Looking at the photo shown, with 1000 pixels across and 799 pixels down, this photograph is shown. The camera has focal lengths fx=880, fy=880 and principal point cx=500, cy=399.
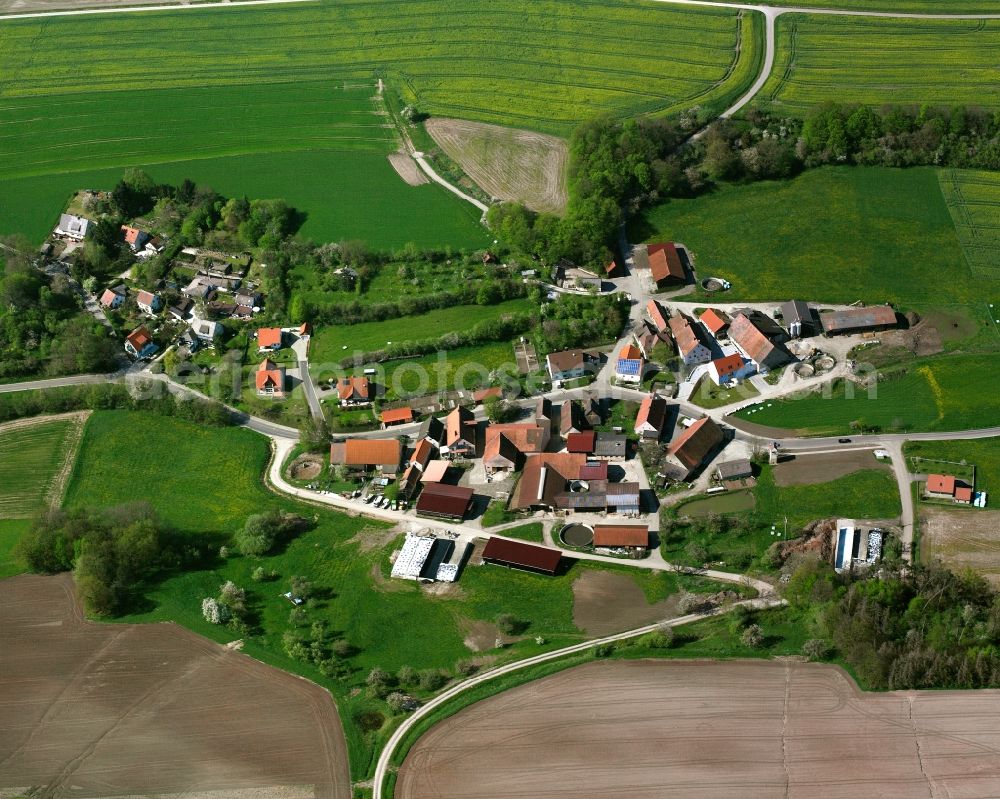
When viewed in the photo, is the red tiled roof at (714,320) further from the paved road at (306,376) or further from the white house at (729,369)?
the paved road at (306,376)

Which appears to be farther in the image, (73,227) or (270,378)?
(73,227)

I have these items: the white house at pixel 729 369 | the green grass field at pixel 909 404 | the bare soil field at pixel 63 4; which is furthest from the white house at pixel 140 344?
the bare soil field at pixel 63 4

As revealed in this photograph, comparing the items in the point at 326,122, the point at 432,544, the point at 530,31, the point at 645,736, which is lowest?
the point at 645,736

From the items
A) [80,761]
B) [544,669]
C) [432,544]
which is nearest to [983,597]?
[544,669]

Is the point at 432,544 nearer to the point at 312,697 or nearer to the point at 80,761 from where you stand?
the point at 312,697

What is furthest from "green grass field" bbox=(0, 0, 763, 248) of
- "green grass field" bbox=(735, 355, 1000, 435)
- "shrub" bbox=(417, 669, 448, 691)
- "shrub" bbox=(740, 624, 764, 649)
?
"shrub" bbox=(740, 624, 764, 649)

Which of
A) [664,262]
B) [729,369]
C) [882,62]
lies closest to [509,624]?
[729,369]

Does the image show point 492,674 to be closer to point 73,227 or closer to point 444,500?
point 444,500
